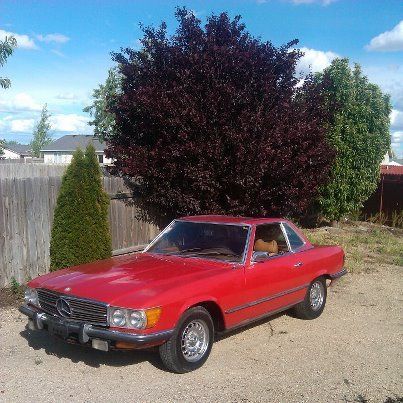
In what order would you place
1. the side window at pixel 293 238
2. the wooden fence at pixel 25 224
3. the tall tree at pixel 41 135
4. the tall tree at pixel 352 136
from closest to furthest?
the side window at pixel 293 238 < the wooden fence at pixel 25 224 < the tall tree at pixel 352 136 < the tall tree at pixel 41 135

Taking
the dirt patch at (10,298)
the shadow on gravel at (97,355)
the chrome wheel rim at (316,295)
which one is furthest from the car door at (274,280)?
the dirt patch at (10,298)

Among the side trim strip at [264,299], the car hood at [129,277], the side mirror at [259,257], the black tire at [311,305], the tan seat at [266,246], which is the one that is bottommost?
the black tire at [311,305]

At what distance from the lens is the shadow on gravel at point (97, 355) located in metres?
5.33

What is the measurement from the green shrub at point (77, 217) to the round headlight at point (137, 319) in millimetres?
3830

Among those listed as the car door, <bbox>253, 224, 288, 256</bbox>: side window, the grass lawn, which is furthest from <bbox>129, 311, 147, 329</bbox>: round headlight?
the grass lawn

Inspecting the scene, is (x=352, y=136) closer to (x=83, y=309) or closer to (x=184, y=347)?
(x=184, y=347)

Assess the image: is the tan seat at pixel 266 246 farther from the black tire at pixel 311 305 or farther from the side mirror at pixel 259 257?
the black tire at pixel 311 305

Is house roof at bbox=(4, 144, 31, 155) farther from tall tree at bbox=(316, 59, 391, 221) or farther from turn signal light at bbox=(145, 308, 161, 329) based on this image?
turn signal light at bbox=(145, 308, 161, 329)

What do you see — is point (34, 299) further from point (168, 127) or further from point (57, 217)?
point (168, 127)

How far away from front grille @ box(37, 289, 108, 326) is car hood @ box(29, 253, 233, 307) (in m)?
0.05

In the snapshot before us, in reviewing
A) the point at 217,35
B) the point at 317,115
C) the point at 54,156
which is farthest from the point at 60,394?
the point at 54,156

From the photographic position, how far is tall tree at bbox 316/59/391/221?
1383cm

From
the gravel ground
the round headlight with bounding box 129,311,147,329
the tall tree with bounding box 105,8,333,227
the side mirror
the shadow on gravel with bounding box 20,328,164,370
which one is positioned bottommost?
the gravel ground

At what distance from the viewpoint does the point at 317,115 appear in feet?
33.9
